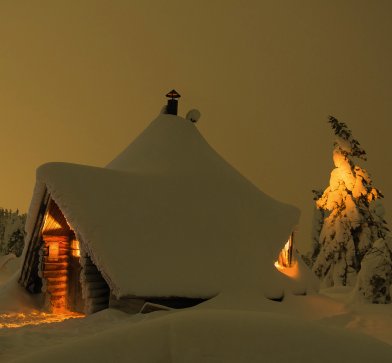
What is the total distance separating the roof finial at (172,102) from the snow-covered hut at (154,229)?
77 cm

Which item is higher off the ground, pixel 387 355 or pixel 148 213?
pixel 148 213

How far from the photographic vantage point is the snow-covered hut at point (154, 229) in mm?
10164

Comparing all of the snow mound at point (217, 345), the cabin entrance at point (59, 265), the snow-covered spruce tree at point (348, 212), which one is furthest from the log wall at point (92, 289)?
the snow-covered spruce tree at point (348, 212)

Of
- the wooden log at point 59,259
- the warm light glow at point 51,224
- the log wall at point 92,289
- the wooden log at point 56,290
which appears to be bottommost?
the wooden log at point 56,290

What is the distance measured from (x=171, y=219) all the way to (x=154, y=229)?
2.30ft

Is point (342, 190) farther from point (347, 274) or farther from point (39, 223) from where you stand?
point (39, 223)

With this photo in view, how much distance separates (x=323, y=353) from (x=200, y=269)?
7.87 metres

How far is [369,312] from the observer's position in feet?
41.0

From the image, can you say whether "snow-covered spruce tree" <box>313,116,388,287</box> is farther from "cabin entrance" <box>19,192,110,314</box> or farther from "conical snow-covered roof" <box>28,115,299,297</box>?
"cabin entrance" <box>19,192,110,314</box>

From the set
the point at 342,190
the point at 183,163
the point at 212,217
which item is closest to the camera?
the point at 212,217

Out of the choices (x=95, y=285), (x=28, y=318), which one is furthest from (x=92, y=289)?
(x=28, y=318)

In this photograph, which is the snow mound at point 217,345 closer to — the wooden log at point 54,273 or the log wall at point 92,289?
the log wall at point 92,289

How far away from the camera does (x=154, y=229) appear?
11148 millimetres

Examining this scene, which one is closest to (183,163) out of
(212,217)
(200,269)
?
(212,217)
